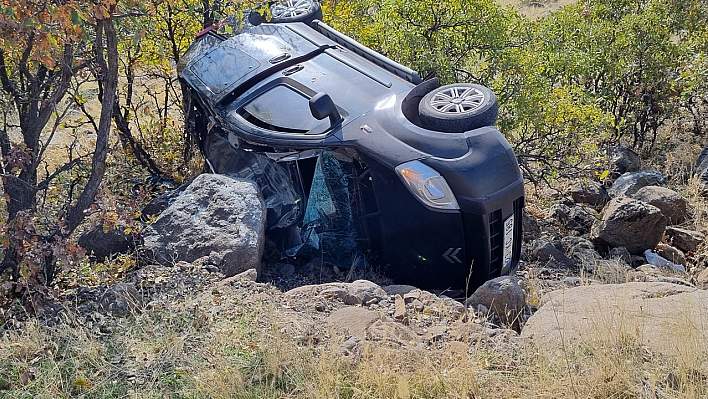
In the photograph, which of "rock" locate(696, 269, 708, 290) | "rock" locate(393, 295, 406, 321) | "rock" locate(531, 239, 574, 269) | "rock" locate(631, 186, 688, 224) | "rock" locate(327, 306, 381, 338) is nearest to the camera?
"rock" locate(327, 306, 381, 338)

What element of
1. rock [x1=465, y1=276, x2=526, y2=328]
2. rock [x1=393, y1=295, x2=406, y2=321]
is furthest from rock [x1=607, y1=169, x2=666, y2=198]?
rock [x1=393, y1=295, x2=406, y2=321]

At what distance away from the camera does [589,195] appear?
25.7 feet

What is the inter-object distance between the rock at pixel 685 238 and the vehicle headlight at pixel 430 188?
11.6ft

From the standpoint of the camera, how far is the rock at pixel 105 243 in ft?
16.3

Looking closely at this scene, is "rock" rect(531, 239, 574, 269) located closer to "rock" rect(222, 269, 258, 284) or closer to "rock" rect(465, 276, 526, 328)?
"rock" rect(465, 276, 526, 328)

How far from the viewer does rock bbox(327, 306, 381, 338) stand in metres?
3.53

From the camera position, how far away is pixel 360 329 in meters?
3.54

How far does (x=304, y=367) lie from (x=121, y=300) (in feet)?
4.40

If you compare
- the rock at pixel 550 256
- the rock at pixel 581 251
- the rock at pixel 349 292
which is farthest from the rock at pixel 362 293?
the rock at pixel 581 251

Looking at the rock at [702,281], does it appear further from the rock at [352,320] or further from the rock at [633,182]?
the rock at [352,320]

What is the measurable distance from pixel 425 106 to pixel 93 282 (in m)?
2.62

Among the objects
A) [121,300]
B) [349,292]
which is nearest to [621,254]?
[349,292]

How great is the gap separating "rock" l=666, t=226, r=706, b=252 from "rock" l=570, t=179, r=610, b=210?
1.08 meters

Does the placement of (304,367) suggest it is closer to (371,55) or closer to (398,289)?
(398,289)
